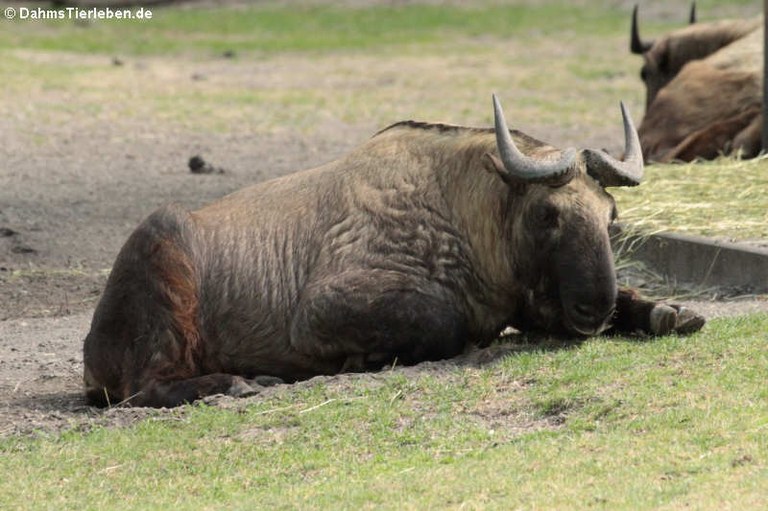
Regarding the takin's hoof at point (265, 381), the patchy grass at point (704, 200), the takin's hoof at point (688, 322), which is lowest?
the takin's hoof at point (265, 381)

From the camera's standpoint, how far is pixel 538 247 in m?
7.79

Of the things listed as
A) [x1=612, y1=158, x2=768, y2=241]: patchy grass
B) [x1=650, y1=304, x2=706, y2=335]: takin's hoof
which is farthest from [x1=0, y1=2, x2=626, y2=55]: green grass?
[x1=650, y1=304, x2=706, y2=335]: takin's hoof

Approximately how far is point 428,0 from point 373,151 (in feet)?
86.7

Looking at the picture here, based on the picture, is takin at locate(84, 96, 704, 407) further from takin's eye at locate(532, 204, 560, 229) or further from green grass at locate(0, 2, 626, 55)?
green grass at locate(0, 2, 626, 55)

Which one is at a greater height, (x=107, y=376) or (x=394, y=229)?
(x=394, y=229)

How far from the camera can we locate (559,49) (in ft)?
86.8

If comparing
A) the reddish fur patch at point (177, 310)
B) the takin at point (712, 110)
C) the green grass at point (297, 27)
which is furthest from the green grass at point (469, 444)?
the green grass at point (297, 27)

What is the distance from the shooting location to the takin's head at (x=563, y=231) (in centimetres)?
759

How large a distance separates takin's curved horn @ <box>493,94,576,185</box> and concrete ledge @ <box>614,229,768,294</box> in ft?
6.64

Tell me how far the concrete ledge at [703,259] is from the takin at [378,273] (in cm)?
148

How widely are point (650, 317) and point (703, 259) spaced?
204 cm

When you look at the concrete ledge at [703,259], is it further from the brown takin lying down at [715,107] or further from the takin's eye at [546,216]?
the brown takin lying down at [715,107]

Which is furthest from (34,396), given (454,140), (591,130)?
(591,130)

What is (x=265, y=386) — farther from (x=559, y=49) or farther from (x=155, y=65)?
(x=559, y=49)
